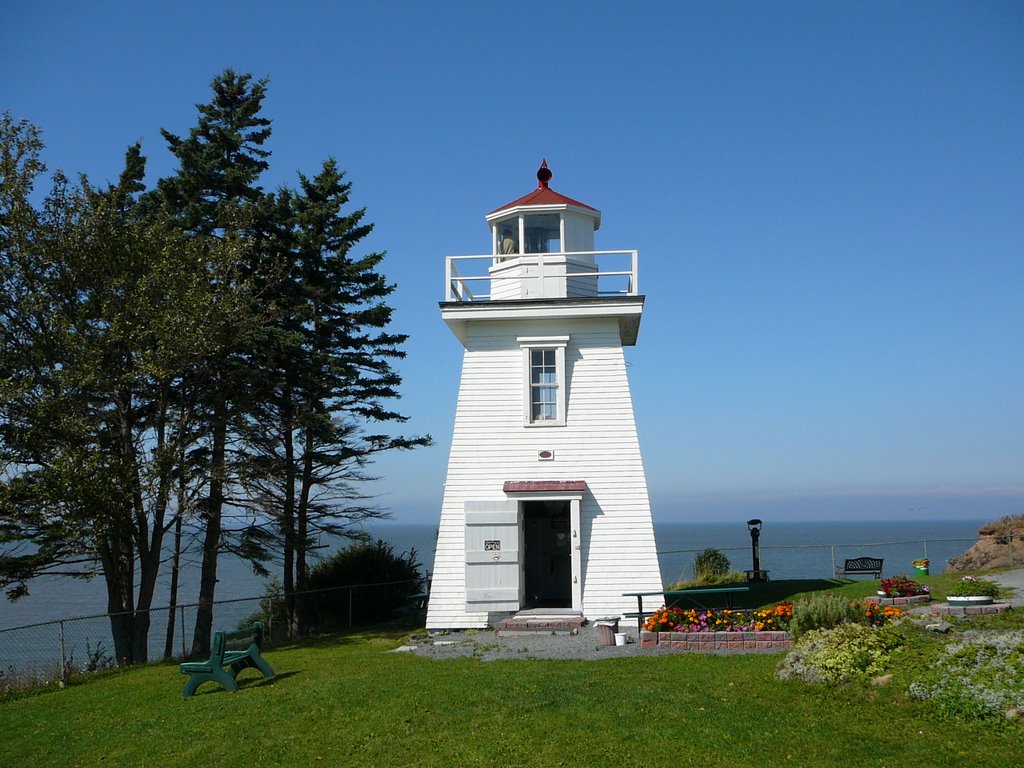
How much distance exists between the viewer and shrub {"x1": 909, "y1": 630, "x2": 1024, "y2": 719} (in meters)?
8.13

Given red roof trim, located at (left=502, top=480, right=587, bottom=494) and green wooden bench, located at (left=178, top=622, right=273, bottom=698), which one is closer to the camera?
green wooden bench, located at (left=178, top=622, right=273, bottom=698)

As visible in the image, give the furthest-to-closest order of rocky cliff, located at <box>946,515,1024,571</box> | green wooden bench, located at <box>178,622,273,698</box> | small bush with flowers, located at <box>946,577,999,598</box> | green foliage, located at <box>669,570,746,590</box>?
rocky cliff, located at <box>946,515,1024,571</box>, green foliage, located at <box>669,570,746,590</box>, small bush with flowers, located at <box>946,577,999,598</box>, green wooden bench, located at <box>178,622,273,698</box>

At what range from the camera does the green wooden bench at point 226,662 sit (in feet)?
39.2

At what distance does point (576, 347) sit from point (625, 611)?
5.33 meters

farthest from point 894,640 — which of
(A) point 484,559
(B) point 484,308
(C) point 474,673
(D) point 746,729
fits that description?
(B) point 484,308

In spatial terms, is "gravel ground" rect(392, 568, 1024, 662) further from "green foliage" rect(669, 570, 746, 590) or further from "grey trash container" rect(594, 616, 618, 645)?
"green foliage" rect(669, 570, 746, 590)

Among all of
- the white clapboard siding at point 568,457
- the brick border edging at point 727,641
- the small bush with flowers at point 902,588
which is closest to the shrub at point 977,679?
the brick border edging at point 727,641

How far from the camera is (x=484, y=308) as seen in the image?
58.8ft

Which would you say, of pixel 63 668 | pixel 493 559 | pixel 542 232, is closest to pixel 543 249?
pixel 542 232

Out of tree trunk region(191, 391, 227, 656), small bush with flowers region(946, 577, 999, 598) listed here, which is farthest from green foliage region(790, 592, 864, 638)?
tree trunk region(191, 391, 227, 656)

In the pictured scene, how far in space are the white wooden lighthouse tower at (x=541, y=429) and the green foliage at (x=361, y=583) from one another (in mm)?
4542

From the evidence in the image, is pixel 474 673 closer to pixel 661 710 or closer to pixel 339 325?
pixel 661 710

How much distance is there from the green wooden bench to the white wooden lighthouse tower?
529cm

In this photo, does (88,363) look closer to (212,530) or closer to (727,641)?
(212,530)
